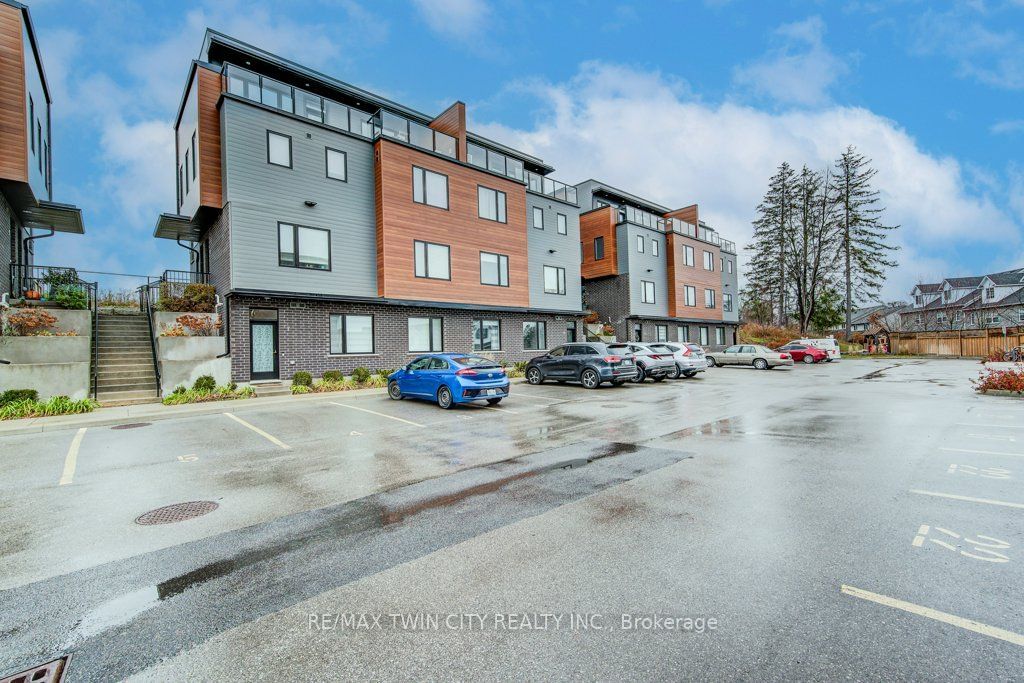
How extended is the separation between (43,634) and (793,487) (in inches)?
273

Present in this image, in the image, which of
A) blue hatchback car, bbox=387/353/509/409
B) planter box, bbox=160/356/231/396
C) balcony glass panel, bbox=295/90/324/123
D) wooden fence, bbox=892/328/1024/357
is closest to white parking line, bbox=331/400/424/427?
blue hatchback car, bbox=387/353/509/409

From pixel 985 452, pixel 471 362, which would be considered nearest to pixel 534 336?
pixel 471 362

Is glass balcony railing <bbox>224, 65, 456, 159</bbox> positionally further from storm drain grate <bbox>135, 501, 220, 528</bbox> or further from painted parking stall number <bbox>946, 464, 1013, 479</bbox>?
painted parking stall number <bbox>946, 464, 1013, 479</bbox>

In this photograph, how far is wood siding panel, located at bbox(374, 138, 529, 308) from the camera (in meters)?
20.2

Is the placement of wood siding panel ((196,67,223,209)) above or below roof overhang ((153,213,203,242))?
above

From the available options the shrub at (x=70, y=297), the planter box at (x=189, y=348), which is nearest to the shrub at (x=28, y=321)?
the shrub at (x=70, y=297)

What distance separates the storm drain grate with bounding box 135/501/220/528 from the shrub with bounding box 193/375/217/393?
36.5 ft

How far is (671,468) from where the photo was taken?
6.77 m

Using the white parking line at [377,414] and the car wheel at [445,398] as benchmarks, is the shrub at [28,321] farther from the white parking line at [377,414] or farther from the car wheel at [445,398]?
the car wheel at [445,398]

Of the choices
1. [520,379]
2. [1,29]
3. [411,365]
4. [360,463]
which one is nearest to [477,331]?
[520,379]

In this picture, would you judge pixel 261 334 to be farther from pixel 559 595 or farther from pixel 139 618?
pixel 559 595

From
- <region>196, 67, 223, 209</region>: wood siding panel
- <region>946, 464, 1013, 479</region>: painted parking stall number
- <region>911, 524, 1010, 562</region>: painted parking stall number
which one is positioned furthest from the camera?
<region>196, 67, 223, 209</region>: wood siding panel

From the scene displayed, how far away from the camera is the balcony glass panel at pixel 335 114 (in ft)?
65.1

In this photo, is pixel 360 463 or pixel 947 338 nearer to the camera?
pixel 360 463
